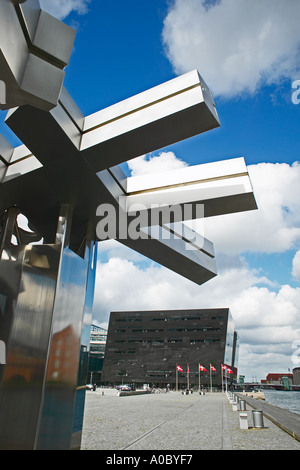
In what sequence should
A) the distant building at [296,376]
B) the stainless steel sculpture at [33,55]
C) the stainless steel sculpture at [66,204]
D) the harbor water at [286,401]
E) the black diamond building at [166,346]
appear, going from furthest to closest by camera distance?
the distant building at [296,376], the black diamond building at [166,346], the harbor water at [286,401], the stainless steel sculpture at [66,204], the stainless steel sculpture at [33,55]

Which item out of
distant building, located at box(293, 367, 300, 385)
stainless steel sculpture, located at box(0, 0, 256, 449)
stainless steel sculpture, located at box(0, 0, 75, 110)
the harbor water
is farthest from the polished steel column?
distant building, located at box(293, 367, 300, 385)

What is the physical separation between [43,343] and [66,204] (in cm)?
311

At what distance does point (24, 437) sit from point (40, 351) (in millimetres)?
1362

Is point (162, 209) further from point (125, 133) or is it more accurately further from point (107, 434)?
point (107, 434)

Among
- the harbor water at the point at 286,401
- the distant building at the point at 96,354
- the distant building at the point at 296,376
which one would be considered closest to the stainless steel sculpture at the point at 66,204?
the harbor water at the point at 286,401

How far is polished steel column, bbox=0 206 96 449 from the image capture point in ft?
18.7

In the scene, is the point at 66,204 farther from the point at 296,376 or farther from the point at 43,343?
the point at 296,376

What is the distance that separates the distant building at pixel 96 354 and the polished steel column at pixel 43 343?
105 meters

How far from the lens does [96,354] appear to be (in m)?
120

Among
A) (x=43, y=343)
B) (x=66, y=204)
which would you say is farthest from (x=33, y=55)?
(x=43, y=343)

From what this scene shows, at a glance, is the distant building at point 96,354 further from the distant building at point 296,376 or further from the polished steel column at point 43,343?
the distant building at point 296,376

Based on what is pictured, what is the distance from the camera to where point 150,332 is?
4102 inches

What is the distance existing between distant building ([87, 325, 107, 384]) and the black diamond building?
34.9 ft

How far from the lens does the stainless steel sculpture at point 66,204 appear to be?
5.33 meters
